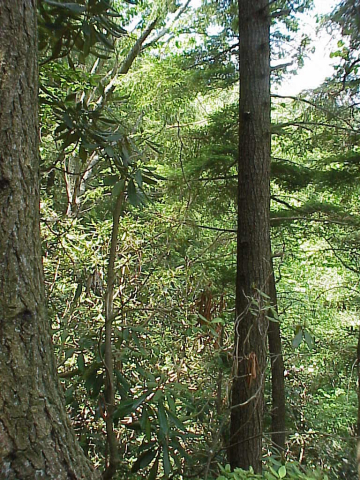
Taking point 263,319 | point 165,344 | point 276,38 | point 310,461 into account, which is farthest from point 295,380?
point 276,38

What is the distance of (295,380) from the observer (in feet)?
21.5

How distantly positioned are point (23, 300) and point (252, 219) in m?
2.50

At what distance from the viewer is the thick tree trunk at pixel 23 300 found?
4.00 ft

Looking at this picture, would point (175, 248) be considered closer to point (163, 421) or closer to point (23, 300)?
point (163, 421)

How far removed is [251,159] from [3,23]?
2.51 m

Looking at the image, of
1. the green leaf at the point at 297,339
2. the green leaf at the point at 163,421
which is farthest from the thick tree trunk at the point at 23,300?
the green leaf at the point at 297,339

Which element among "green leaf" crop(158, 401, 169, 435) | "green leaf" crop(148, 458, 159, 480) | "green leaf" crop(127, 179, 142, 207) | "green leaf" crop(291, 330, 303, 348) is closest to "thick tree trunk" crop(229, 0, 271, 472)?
"green leaf" crop(291, 330, 303, 348)

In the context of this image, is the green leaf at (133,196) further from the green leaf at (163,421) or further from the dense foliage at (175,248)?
the green leaf at (163,421)

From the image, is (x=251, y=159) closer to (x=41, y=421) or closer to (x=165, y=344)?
(x=165, y=344)

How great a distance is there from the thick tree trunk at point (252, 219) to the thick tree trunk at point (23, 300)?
2.07 m

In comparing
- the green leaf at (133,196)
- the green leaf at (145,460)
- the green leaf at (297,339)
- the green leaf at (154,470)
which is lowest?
the green leaf at (154,470)

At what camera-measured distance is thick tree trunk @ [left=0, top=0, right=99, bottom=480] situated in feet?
4.00

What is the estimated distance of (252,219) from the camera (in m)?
3.58

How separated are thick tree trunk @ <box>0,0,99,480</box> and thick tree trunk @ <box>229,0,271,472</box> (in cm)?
207
